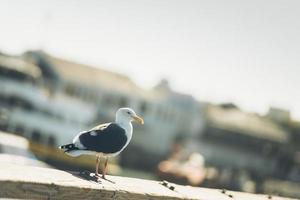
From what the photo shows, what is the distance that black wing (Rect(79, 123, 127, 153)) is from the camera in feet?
19.1

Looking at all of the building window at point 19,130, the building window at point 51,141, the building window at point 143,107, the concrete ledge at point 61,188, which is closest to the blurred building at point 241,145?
the building window at point 143,107

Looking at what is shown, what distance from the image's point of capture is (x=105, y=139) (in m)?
5.91

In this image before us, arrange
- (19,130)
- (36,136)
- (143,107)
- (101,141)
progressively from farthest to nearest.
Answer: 1. (143,107)
2. (36,136)
3. (19,130)
4. (101,141)

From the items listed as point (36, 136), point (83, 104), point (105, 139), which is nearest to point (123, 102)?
point (83, 104)

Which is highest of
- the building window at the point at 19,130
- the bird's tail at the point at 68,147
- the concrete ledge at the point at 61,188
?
the building window at the point at 19,130

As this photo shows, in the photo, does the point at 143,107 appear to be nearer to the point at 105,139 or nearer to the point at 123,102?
the point at 123,102

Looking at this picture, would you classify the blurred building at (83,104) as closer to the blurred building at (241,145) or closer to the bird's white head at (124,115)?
the blurred building at (241,145)

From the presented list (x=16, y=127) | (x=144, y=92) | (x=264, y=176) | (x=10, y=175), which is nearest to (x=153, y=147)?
(x=144, y=92)

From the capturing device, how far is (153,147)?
6462 centimetres

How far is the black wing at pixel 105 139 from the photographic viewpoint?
5812 millimetres

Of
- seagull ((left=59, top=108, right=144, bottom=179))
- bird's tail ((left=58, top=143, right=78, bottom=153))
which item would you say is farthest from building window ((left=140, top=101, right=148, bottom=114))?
bird's tail ((left=58, top=143, right=78, bottom=153))

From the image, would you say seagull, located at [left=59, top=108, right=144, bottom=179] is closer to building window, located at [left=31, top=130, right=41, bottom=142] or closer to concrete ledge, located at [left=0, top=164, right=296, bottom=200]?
concrete ledge, located at [left=0, top=164, right=296, bottom=200]

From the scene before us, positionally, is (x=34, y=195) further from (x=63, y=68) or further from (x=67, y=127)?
(x=63, y=68)

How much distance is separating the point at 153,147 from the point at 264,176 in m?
16.7
